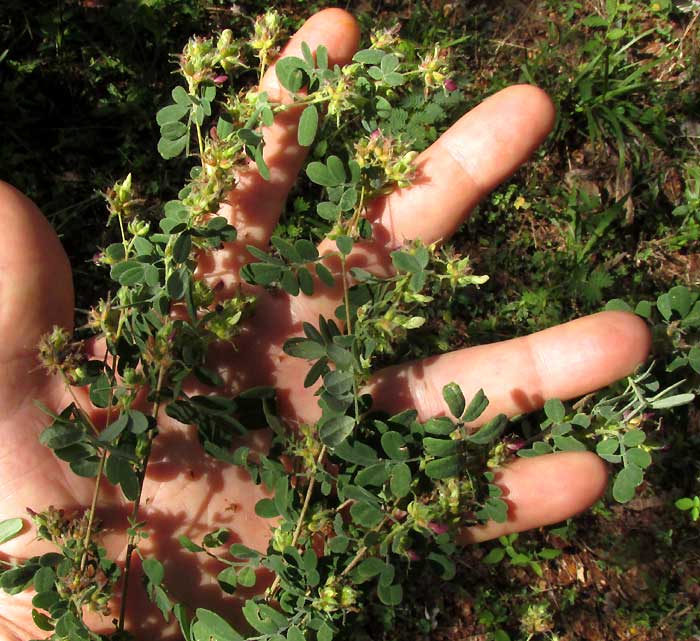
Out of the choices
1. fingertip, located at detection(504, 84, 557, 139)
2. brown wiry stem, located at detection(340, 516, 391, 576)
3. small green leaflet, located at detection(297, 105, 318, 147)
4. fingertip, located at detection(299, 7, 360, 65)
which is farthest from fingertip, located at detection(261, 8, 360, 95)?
brown wiry stem, located at detection(340, 516, 391, 576)

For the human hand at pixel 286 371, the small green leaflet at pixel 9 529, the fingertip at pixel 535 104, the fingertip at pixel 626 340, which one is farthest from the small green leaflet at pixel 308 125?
the small green leaflet at pixel 9 529

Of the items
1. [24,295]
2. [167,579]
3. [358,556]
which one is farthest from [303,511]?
[24,295]

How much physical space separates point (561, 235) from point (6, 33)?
3114 mm

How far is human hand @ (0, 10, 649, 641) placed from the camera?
2.22 m

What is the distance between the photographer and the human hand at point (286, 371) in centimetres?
222

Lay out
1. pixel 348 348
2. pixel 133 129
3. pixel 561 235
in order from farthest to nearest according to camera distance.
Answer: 1. pixel 561 235
2. pixel 133 129
3. pixel 348 348

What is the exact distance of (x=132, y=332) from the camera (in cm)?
208

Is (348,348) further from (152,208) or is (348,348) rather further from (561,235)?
(561,235)

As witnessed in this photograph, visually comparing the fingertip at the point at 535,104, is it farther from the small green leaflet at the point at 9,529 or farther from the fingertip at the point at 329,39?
the small green leaflet at the point at 9,529

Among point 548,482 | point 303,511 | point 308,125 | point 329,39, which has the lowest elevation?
point 548,482

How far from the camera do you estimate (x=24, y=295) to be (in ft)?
6.98

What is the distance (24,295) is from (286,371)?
0.88 m

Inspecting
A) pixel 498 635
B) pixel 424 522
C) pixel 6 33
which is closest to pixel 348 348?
pixel 424 522

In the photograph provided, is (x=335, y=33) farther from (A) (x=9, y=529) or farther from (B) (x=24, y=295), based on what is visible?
(A) (x=9, y=529)
